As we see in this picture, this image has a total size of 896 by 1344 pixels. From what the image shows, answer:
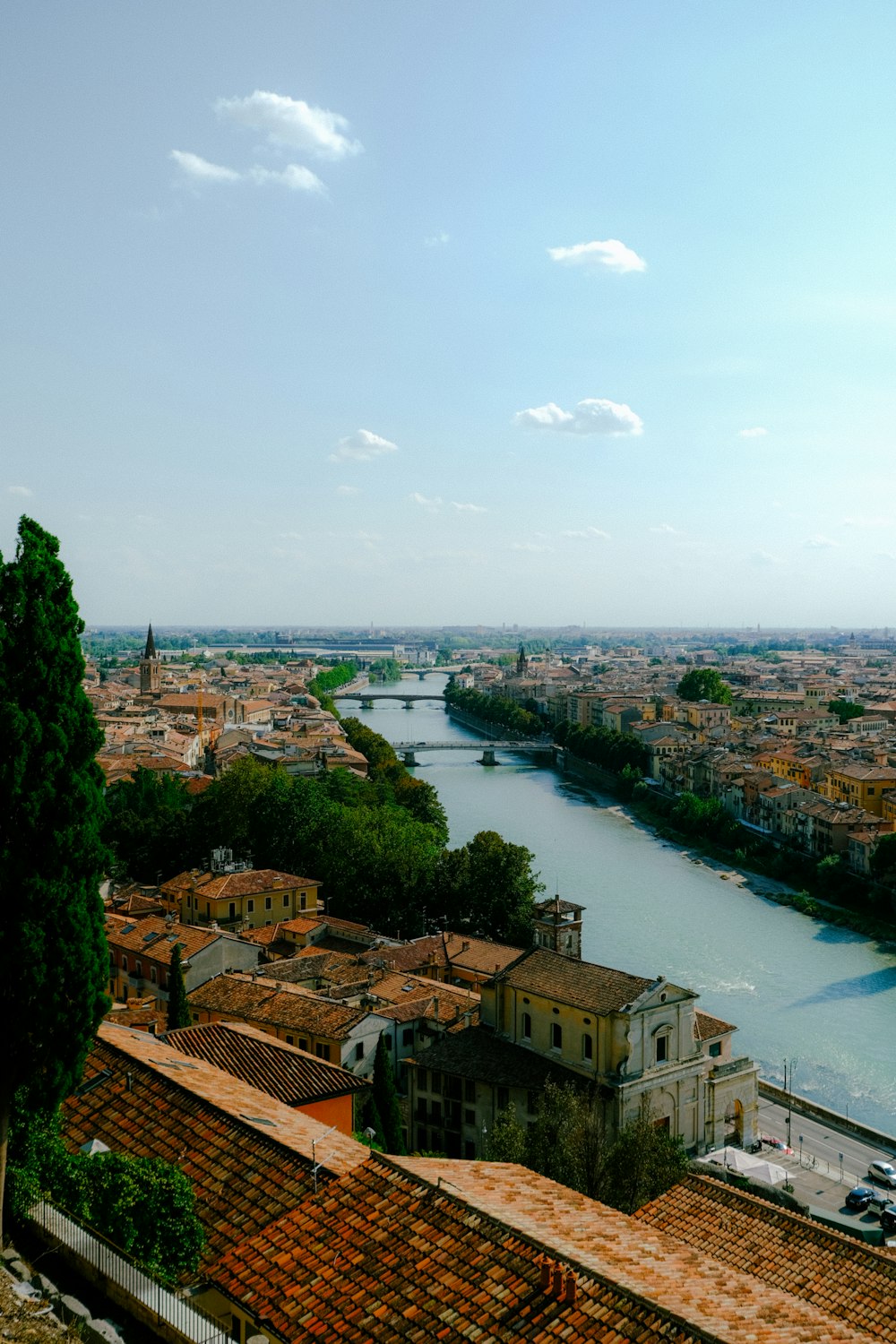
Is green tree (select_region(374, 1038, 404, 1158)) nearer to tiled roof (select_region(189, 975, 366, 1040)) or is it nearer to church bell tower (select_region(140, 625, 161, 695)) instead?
tiled roof (select_region(189, 975, 366, 1040))

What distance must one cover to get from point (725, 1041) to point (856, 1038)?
345cm

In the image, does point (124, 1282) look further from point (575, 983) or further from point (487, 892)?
point (487, 892)

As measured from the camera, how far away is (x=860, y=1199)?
8625 mm

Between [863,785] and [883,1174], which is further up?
[863,785]

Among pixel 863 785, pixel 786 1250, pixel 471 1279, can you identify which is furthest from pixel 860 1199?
pixel 863 785

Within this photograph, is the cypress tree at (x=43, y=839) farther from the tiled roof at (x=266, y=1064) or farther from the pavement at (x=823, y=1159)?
the pavement at (x=823, y=1159)

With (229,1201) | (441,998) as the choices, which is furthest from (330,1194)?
(441,998)

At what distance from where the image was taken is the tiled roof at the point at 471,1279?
10.2ft

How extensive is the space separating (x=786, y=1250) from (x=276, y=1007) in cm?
614

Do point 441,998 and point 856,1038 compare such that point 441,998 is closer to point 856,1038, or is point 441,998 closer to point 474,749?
point 856,1038

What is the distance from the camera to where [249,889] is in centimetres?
1523

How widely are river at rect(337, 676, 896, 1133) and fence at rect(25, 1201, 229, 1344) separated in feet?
30.3

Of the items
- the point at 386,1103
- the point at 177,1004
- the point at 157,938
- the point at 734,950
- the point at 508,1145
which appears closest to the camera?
the point at 508,1145

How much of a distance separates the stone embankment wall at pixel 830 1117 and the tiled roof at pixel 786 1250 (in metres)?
5.33
